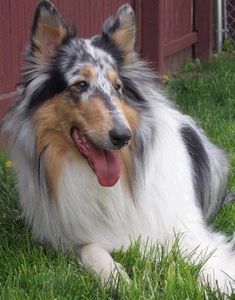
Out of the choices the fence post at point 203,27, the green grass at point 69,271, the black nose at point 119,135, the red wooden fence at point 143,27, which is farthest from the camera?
the fence post at point 203,27

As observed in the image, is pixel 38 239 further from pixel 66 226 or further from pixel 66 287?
pixel 66 287

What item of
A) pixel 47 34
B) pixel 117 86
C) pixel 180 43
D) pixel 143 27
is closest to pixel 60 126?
pixel 117 86

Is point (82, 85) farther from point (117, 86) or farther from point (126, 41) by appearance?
point (126, 41)

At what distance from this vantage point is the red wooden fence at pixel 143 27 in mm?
6606

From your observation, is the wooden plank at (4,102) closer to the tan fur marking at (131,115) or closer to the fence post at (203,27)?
the tan fur marking at (131,115)

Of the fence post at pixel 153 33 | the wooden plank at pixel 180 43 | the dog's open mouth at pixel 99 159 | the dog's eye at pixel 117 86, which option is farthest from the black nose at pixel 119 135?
the wooden plank at pixel 180 43

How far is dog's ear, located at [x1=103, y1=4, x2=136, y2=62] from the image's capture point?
4152 millimetres

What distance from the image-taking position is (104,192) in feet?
13.4

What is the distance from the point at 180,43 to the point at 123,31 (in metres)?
6.53

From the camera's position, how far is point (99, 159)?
389 cm

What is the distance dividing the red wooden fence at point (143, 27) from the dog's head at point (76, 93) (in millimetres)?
2396

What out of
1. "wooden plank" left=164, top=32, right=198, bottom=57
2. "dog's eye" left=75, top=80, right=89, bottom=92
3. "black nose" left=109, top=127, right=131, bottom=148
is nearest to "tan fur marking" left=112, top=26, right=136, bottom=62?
"dog's eye" left=75, top=80, right=89, bottom=92

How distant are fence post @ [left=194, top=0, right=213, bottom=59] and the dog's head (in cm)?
733

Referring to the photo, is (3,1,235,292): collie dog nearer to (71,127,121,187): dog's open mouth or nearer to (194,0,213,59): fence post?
(71,127,121,187): dog's open mouth
